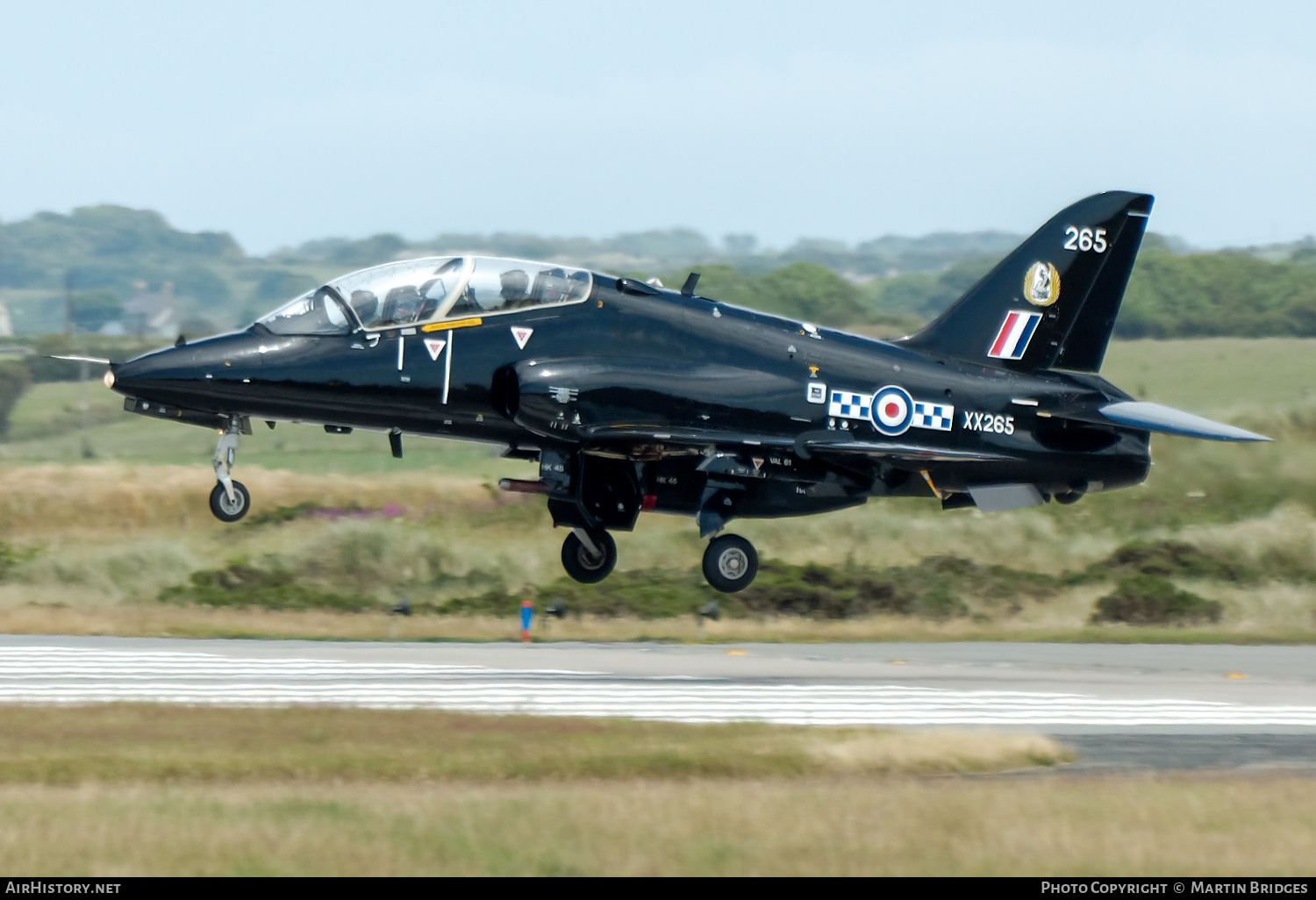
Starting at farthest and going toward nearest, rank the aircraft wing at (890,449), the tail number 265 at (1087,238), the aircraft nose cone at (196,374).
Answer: the tail number 265 at (1087,238) → the aircraft wing at (890,449) → the aircraft nose cone at (196,374)

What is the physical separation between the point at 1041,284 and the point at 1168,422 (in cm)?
330

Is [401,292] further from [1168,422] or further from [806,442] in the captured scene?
[1168,422]

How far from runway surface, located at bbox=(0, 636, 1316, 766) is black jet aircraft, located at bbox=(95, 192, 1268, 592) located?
2.31 meters

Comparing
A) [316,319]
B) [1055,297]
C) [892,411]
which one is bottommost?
[892,411]

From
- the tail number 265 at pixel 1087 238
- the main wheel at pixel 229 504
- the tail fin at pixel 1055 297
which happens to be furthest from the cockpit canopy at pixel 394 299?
the tail number 265 at pixel 1087 238

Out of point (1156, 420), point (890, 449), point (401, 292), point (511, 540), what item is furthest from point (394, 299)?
point (511, 540)

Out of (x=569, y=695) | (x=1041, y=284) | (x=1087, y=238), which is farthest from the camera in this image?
(x=1087, y=238)

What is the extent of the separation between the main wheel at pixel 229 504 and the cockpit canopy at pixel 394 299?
7.28ft

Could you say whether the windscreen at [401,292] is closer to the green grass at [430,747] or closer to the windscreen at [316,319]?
the windscreen at [316,319]

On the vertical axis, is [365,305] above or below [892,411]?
above

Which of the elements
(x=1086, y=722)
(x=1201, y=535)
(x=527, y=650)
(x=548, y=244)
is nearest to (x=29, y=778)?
(x=1086, y=722)

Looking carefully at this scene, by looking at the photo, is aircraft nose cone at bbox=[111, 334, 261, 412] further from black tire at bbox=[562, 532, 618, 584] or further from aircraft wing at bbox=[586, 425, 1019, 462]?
black tire at bbox=[562, 532, 618, 584]

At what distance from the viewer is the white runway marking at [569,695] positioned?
20.7 metres

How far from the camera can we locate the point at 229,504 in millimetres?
20938
